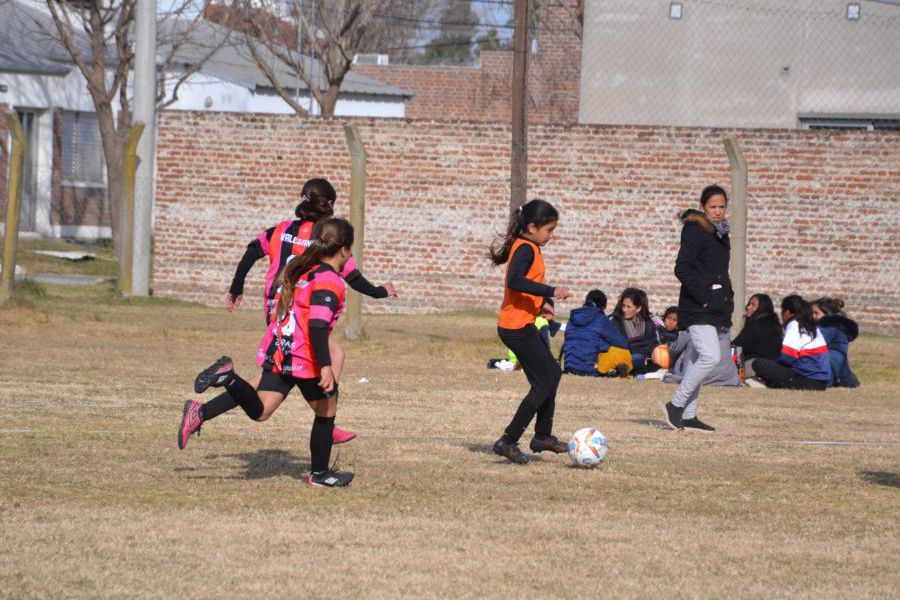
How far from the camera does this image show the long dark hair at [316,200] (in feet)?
28.0

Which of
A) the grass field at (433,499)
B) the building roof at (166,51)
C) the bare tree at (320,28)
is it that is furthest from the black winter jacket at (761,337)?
the building roof at (166,51)

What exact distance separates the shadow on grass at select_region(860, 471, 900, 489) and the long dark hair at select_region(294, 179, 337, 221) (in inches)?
144

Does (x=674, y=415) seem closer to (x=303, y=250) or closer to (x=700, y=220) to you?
(x=700, y=220)

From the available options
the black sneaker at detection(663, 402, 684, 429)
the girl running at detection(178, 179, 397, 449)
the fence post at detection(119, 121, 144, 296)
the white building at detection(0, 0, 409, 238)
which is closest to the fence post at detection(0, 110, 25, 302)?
the fence post at detection(119, 121, 144, 296)

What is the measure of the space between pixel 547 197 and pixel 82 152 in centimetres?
1674

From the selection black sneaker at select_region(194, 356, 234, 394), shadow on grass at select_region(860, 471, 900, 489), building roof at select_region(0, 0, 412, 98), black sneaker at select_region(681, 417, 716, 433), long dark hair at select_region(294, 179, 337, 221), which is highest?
building roof at select_region(0, 0, 412, 98)

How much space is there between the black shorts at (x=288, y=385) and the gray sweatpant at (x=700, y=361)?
3700 mm

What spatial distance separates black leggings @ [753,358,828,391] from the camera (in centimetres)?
1399

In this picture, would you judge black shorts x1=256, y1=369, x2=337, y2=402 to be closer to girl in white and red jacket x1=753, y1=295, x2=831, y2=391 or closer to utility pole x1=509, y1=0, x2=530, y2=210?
girl in white and red jacket x1=753, y1=295, x2=831, y2=391

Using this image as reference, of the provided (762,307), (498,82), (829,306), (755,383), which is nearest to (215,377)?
(755,383)

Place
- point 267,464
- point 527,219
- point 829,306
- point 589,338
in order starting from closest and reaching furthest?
point 267,464, point 527,219, point 589,338, point 829,306

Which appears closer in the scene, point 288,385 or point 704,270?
point 288,385

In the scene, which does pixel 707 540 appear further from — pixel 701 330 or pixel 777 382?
pixel 777 382

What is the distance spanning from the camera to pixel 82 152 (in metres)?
33.2
